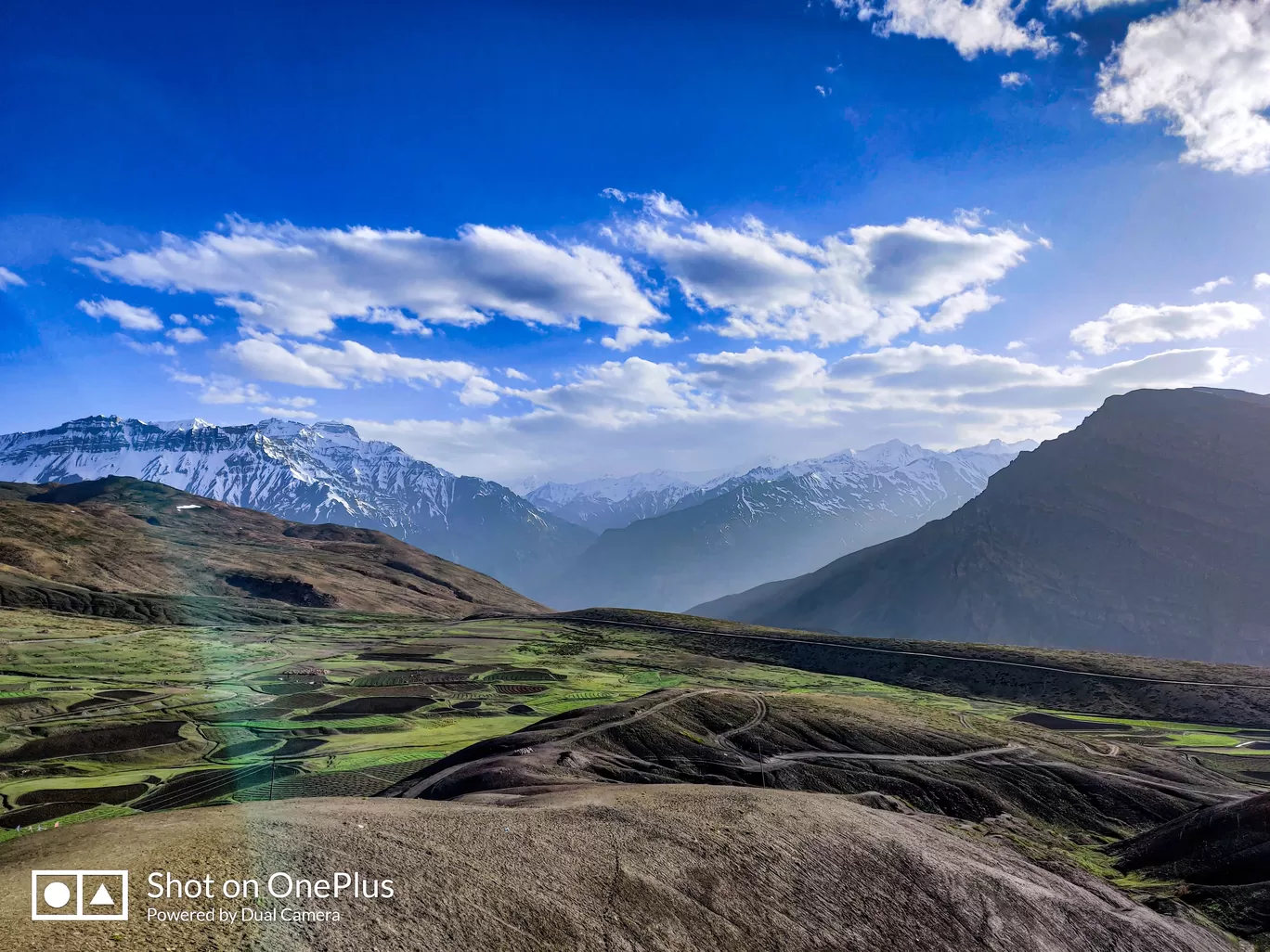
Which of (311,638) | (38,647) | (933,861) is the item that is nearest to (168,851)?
(933,861)

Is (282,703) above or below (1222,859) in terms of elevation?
below

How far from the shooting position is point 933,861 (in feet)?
110

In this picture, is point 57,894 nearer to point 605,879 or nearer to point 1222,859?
point 605,879

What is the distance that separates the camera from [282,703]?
10519 cm

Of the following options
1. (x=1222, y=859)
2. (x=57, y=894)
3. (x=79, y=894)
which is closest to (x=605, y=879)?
(x=79, y=894)

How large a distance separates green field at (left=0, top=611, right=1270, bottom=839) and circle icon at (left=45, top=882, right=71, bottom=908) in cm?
4156

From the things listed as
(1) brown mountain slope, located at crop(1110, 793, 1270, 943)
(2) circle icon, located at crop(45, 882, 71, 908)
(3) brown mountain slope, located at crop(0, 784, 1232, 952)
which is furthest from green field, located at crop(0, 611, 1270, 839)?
(2) circle icon, located at crop(45, 882, 71, 908)

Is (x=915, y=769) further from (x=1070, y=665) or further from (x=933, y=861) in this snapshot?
(x=1070, y=665)

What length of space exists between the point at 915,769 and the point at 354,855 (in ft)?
163

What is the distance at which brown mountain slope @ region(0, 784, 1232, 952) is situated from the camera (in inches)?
810

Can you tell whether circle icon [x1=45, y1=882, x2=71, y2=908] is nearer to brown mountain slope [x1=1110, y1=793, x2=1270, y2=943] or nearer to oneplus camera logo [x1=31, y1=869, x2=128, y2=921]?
oneplus camera logo [x1=31, y1=869, x2=128, y2=921]

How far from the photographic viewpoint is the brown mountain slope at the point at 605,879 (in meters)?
20.6

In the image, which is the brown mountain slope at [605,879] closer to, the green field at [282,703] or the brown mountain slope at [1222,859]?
the brown mountain slope at [1222,859]

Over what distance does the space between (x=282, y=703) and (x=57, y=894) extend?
96.9 meters
